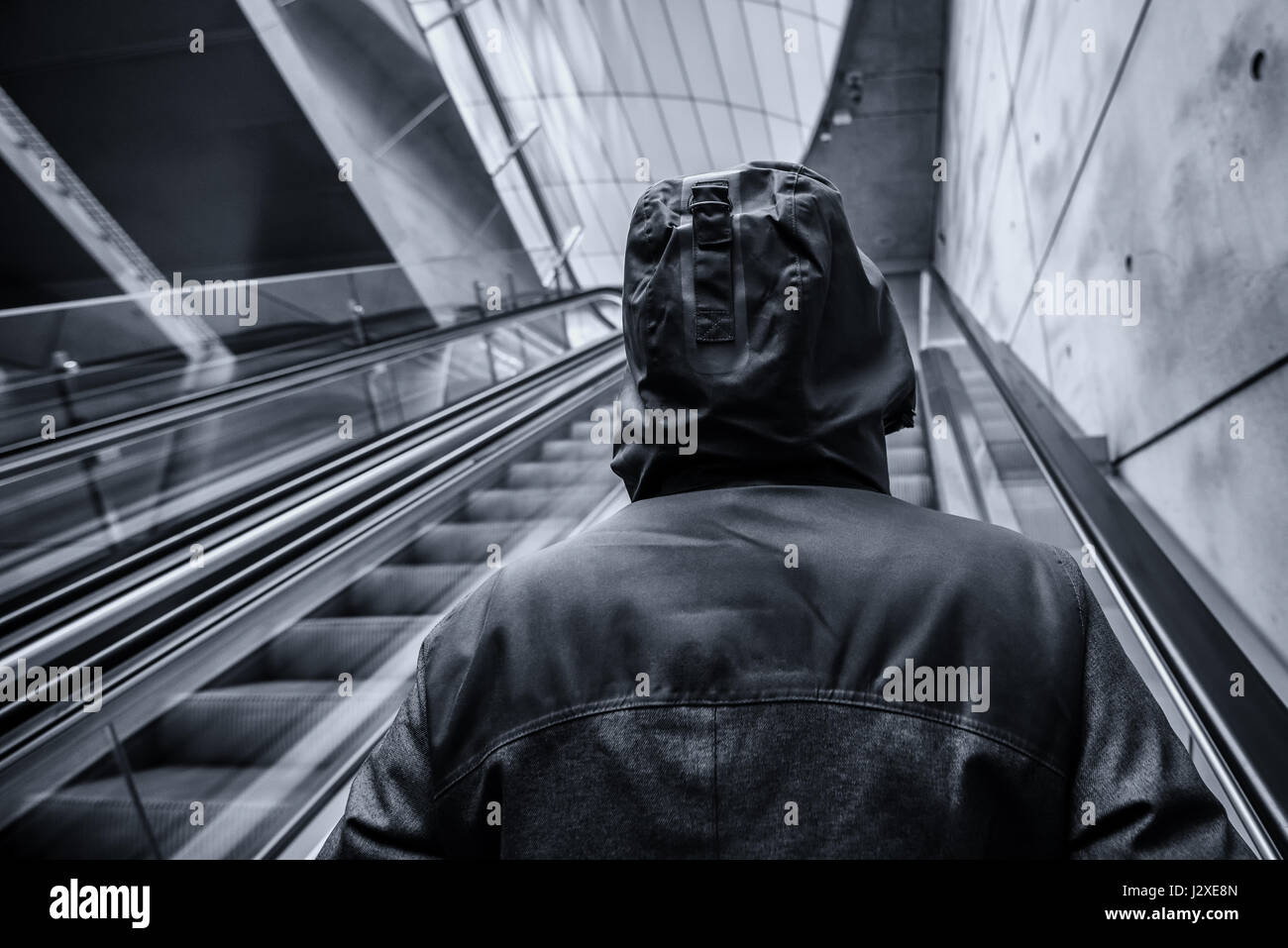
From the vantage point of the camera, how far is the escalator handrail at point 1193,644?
1345mm

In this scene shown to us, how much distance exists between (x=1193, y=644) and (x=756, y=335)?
125cm

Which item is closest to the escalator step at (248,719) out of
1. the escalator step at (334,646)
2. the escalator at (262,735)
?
the escalator at (262,735)

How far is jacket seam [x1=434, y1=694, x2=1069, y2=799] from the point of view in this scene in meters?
0.90

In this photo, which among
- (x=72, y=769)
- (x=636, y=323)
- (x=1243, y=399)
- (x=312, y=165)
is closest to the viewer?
(x=636, y=323)

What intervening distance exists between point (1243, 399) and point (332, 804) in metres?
2.60

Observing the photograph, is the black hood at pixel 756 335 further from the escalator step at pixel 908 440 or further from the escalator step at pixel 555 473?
the escalator step at pixel 908 440

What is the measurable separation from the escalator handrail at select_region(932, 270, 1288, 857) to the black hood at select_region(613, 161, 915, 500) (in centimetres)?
82

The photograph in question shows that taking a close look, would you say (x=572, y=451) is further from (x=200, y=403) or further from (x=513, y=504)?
(x=200, y=403)

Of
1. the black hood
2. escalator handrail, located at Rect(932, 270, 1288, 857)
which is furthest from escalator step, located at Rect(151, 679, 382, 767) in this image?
escalator handrail, located at Rect(932, 270, 1288, 857)
